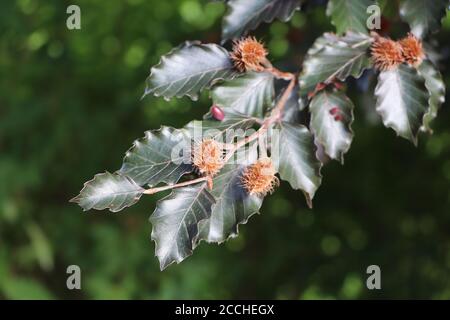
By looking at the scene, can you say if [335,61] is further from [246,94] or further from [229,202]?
[229,202]

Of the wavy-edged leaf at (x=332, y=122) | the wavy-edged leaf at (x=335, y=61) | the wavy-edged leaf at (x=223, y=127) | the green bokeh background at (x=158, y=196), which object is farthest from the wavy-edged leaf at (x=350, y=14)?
the green bokeh background at (x=158, y=196)

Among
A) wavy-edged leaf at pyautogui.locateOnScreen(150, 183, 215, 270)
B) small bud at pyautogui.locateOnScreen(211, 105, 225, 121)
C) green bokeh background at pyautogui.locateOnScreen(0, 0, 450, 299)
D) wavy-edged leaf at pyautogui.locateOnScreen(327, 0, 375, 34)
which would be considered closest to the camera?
wavy-edged leaf at pyautogui.locateOnScreen(150, 183, 215, 270)

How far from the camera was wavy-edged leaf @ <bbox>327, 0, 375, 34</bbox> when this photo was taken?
1.13m

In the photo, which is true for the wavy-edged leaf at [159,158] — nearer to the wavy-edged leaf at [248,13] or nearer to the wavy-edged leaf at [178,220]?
the wavy-edged leaf at [178,220]

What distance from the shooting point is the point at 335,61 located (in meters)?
1.11

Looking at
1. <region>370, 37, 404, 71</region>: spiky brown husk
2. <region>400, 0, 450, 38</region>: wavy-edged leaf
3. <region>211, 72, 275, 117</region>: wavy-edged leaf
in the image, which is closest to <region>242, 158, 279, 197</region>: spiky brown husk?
<region>211, 72, 275, 117</region>: wavy-edged leaf

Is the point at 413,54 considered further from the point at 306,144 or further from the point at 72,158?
the point at 72,158

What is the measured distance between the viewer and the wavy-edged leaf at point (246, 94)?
3.62 feet

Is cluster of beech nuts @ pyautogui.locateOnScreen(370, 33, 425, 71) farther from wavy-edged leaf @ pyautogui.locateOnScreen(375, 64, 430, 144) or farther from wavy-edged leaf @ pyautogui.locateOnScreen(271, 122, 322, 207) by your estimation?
wavy-edged leaf @ pyautogui.locateOnScreen(271, 122, 322, 207)

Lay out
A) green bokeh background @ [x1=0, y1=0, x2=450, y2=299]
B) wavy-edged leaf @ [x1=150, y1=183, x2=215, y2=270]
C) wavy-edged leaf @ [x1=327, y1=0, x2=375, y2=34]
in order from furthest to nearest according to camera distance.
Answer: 1. green bokeh background @ [x1=0, y1=0, x2=450, y2=299]
2. wavy-edged leaf @ [x1=327, y1=0, x2=375, y2=34]
3. wavy-edged leaf @ [x1=150, y1=183, x2=215, y2=270]

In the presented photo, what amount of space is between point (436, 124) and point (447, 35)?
373mm

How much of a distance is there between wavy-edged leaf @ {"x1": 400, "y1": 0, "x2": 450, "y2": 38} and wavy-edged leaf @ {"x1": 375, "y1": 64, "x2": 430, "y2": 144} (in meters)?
0.10

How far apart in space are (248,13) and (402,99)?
1.04 ft

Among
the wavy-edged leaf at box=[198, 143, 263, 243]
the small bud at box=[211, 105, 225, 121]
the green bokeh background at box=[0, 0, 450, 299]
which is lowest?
the green bokeh background at box=[0, 0, 450, 299]
